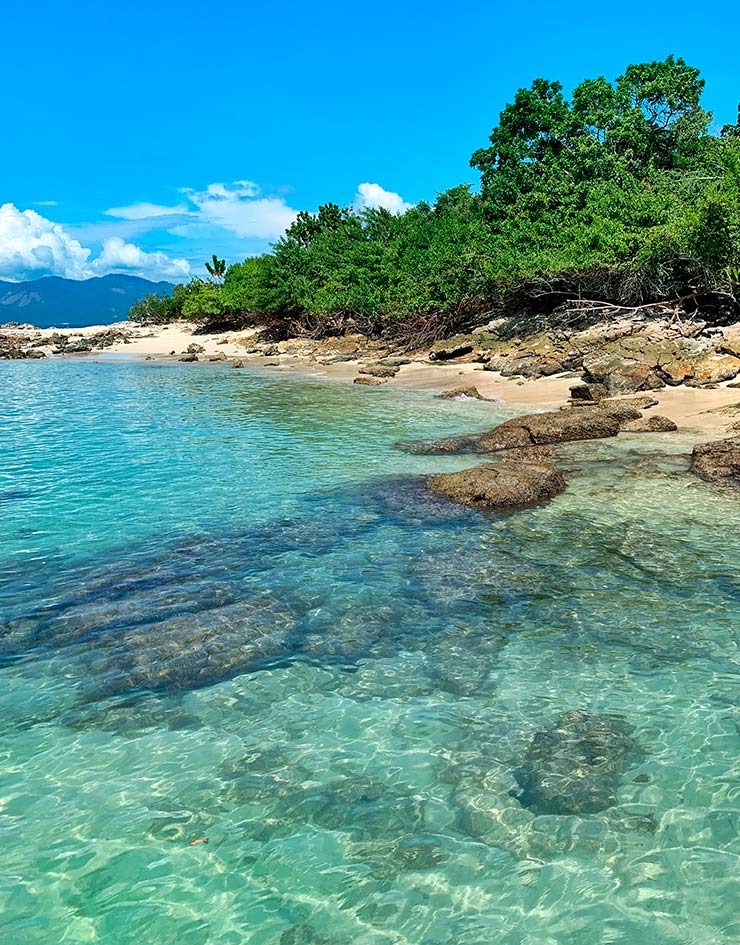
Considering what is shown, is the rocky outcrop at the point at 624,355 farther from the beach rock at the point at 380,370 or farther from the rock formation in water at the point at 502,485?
the rock formation in water at the point at 502,485

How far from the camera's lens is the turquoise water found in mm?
3705

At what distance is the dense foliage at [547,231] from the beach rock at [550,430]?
1116cm

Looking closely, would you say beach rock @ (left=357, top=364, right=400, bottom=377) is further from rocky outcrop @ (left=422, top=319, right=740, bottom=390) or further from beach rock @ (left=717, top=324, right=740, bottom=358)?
beach rock @ (left=717, top=324, right=740, bottom=358)

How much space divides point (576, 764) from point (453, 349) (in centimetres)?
2893

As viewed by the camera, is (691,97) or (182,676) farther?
(691,97)

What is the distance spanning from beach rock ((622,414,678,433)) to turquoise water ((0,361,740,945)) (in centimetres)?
471

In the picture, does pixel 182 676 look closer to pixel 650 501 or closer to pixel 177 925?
pixel 177 925

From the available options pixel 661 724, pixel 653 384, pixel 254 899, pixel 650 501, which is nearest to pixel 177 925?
pixel 254 899

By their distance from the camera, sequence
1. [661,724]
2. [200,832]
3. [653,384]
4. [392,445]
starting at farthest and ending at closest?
1. [653,384]
2. [392,445]
3. [661,724]
4. [200,832]

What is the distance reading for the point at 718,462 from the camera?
1155 cm

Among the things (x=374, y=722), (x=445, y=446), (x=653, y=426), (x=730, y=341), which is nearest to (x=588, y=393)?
(x=653, y=426)

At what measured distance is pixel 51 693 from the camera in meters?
5.78

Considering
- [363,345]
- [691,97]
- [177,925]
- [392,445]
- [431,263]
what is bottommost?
[177,925]

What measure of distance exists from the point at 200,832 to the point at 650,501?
8255 mm
